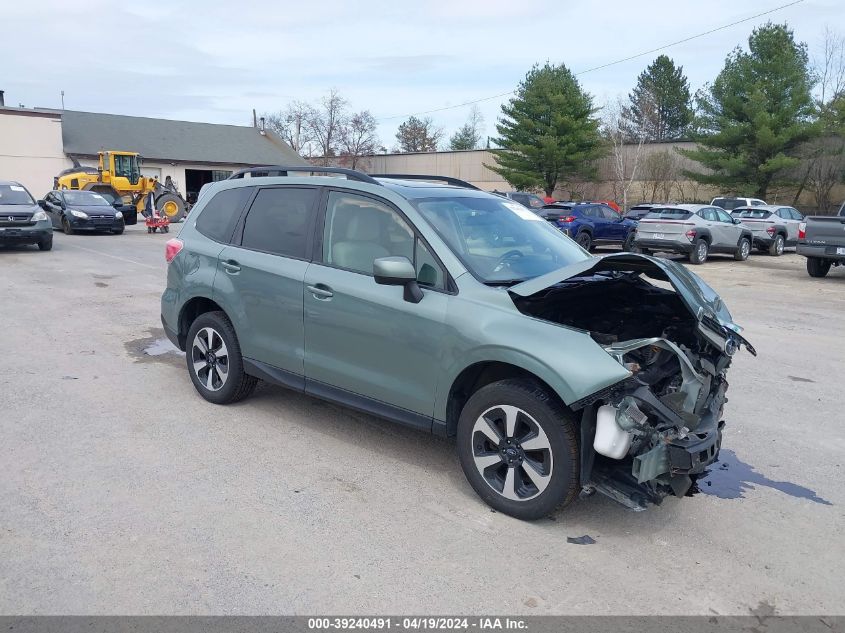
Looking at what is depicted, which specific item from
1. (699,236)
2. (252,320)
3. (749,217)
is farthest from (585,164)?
(252,320)

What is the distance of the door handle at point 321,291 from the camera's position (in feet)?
15.6

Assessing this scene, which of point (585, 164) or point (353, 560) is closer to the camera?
point (353, 560)

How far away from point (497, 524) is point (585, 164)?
139 ft

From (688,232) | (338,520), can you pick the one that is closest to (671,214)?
(688,232)

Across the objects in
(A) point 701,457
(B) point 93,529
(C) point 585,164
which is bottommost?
(B) point 93,529

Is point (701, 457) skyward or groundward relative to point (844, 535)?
skyward

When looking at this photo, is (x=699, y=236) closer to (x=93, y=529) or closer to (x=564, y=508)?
(x=564, y=508)

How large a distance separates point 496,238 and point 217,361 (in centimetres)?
255

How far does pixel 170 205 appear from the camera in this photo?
28.0 m

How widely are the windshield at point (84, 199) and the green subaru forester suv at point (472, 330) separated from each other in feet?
67.3

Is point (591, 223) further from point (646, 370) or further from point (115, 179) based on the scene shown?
point (115, 179)

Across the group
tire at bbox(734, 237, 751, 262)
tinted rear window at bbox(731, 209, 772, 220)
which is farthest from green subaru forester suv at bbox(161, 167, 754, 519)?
tinted rear window at bbox(731, 209, 772, 220)

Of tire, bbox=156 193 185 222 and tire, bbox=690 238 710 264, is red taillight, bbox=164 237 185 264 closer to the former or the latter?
tire, bbox=690 238 710 264

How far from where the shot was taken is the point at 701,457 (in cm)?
360
